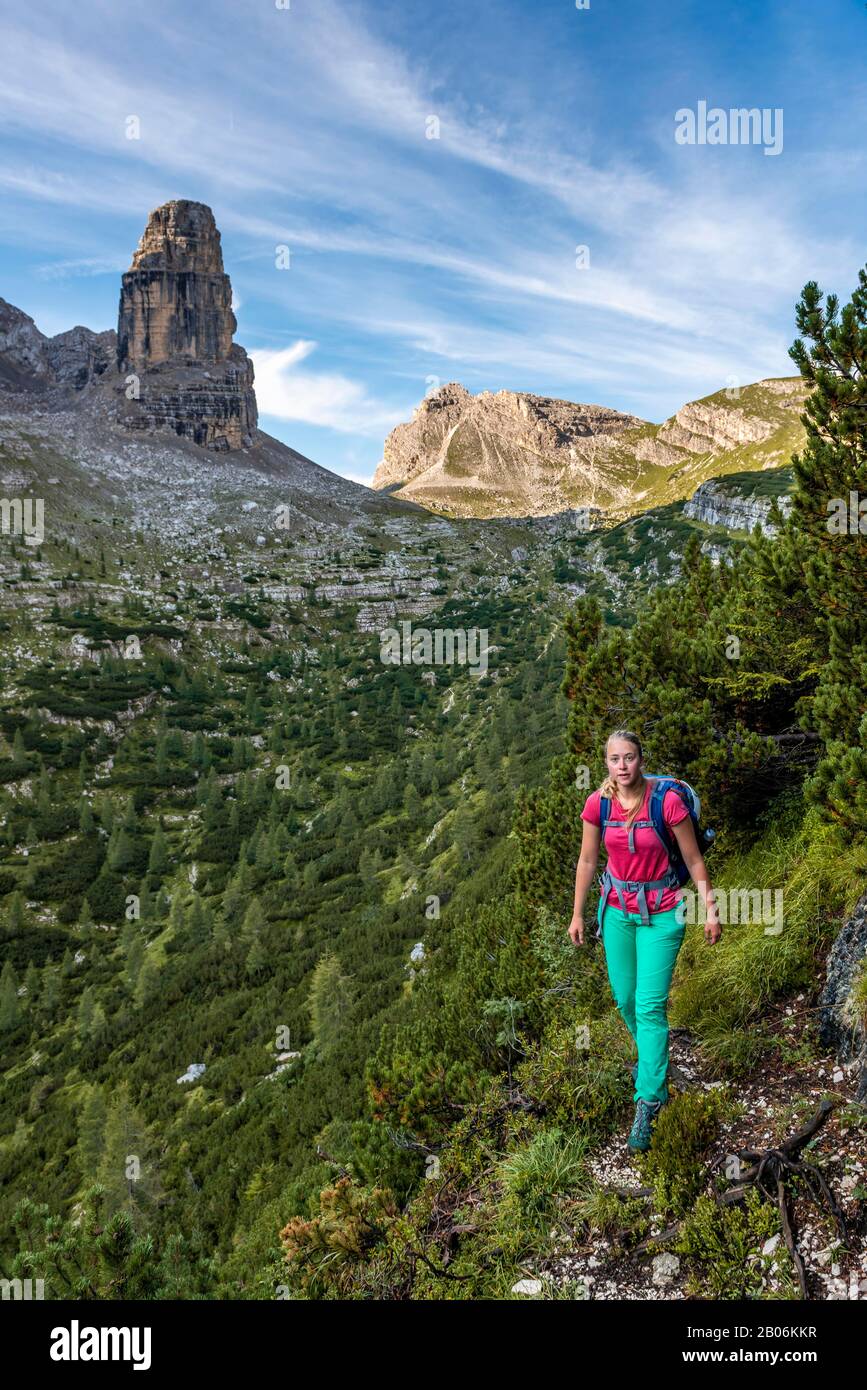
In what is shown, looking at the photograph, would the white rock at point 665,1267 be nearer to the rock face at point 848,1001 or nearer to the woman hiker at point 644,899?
the woman hiker at point 644,899

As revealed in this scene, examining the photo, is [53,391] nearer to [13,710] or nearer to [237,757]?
[13,710]

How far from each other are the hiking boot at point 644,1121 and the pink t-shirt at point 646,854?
1.43 m

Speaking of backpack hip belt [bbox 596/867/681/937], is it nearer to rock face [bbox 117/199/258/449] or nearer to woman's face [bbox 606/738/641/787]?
woman's face [bbox 606/738/641/787]

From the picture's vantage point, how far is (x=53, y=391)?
186875 millimetres

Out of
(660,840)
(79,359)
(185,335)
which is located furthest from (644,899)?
(79,359)

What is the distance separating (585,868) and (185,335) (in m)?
225

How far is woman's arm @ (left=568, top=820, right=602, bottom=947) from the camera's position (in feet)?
15.1

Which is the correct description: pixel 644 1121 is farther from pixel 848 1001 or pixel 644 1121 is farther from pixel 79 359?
pixel 79 359

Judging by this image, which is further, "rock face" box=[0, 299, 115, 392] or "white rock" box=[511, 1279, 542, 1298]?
"rock face" box=[0, 299, 115, 392]

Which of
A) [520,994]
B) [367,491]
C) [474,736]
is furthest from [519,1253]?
[367,491]

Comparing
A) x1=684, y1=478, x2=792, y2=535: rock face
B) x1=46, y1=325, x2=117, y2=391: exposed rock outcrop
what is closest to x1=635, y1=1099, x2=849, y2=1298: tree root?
x1=684, y1=478, x2=792, y2=535: rock face

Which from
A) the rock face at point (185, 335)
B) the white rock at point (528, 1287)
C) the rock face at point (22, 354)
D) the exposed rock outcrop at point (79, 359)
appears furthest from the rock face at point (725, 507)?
the rock face at point (22, 354)

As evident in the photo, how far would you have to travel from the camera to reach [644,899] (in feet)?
14.1

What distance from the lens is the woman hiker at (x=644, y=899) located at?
4.29 m
